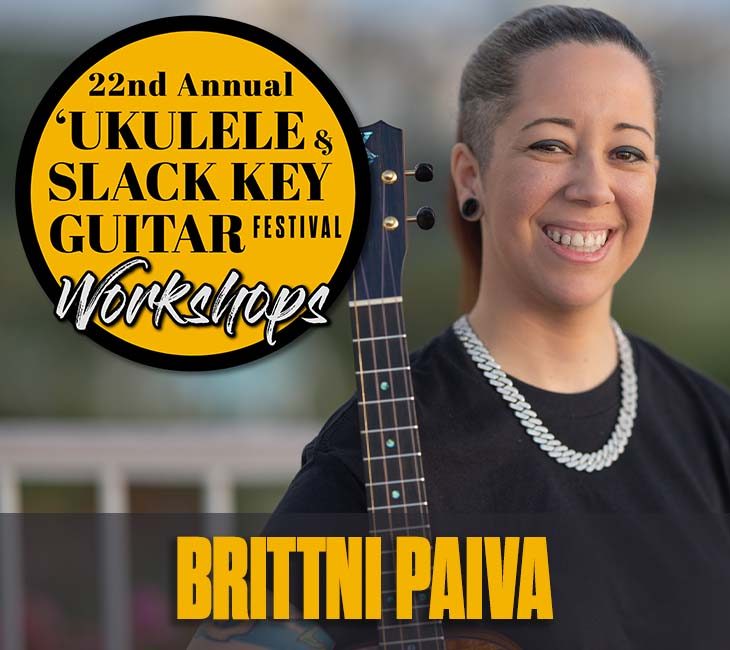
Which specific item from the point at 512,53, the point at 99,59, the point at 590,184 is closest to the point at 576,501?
the point at 590,184

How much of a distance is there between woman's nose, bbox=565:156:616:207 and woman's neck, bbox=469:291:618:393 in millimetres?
153

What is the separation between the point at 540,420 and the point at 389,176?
347 mm

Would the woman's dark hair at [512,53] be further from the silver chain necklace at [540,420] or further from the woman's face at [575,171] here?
the silver chain necklace at [540,420]

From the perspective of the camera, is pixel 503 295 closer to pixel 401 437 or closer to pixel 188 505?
pixel 401 437

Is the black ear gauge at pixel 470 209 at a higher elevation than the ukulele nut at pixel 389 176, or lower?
higher

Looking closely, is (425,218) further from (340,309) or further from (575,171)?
(340,309)

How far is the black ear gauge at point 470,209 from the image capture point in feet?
5.54

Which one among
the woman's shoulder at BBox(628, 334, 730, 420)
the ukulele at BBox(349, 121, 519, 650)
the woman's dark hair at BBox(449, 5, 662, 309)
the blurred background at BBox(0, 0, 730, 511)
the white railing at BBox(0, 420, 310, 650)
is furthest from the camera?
the blurred background at BBox(0, 0, 730, 511)

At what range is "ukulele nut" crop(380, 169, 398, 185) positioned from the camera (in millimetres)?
1550

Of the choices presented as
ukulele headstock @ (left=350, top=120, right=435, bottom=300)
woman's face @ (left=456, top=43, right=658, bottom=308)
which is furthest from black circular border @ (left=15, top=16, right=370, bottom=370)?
woman's face @ (left=456, top=43, right=658, bottom=308)

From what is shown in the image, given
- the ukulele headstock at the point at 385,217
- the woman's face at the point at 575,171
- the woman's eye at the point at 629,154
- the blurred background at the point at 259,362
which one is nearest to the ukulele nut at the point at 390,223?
the ukulele headstock at the point at 385,217

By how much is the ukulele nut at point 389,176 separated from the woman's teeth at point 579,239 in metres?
0.19

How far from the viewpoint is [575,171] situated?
1559 mm

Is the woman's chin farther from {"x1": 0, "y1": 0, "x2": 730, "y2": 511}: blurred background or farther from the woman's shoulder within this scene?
{"x1": 0, "y1": 0, "x2": 730, "y2": 511}: blurred background
